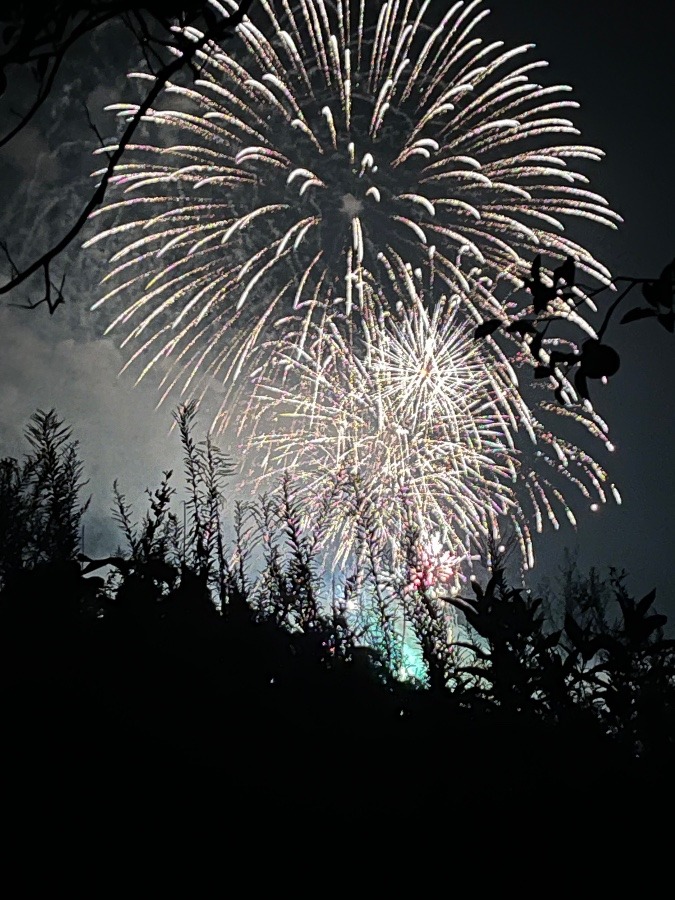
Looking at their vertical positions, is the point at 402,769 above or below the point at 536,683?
below

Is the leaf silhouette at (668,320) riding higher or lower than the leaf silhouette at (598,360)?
higher

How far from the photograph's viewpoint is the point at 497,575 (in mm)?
2604

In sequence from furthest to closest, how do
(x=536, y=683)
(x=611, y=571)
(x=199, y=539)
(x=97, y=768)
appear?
(x=611, y=571) < (x=199, y=539) < (x=536, y=683) < (x=97, y=768)

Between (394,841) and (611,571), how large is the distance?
101 inches

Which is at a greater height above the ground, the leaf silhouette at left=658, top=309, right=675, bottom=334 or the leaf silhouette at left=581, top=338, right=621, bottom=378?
the leaf silhouette at left=658, top=309, right=675, bottom=334

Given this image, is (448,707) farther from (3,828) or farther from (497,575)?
(497,575)

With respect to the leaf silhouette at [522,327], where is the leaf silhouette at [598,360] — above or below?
below

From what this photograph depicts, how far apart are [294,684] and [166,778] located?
0.32 metres

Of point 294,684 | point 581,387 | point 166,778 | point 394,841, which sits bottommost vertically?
point 394,841

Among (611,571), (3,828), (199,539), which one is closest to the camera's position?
(3,828)

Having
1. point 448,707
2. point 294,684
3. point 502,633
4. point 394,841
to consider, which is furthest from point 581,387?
Result: point 394,841

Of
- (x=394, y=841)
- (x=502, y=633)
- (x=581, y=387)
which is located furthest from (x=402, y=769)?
(x=581, y=387)

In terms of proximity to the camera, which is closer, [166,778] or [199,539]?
[166,778]

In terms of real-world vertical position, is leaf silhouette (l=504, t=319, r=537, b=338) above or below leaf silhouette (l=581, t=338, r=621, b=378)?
above
